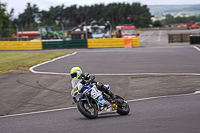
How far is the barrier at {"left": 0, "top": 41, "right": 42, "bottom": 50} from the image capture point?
117 feet

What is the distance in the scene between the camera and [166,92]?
447 inches

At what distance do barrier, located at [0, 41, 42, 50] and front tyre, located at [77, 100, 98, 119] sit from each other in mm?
28749

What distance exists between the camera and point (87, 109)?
788 centimetres

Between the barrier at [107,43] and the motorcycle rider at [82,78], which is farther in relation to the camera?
the barrier at [107,43]


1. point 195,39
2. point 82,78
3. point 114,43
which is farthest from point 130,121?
point 195,39

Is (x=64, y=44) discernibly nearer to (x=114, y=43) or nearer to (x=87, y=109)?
(x=114, y=43)

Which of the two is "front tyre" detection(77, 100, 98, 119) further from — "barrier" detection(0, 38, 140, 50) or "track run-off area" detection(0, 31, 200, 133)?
"barrier" detection(0, 38, 140, 50)

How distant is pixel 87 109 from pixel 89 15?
13407 cm

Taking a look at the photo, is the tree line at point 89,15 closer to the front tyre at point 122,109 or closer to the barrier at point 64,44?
the barrier at point 64,44

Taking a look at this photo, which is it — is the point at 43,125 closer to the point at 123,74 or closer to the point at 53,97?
the point at 53,97

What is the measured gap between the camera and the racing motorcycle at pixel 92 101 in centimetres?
783

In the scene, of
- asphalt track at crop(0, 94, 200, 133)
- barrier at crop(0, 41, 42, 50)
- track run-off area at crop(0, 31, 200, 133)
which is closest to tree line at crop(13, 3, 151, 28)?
barrier at crop(0, 41, 42, 50)

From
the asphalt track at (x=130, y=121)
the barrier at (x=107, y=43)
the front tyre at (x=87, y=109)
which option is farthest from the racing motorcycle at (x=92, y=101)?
the barrier at (x=107, y=43)

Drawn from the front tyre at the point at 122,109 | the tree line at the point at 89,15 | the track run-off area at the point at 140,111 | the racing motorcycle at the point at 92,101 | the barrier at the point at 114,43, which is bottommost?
the track run-off area at the point at 140,111
